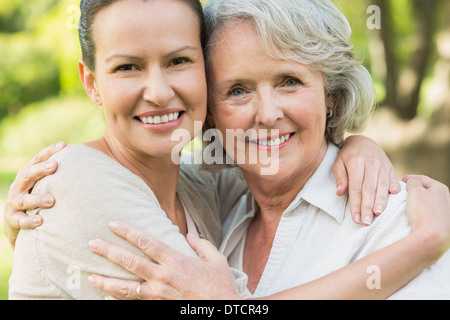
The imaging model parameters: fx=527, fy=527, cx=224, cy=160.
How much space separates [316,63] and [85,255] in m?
1.24

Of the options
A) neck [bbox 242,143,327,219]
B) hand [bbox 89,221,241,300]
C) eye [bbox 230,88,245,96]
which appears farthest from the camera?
neck [bbox 242,143,327,219]

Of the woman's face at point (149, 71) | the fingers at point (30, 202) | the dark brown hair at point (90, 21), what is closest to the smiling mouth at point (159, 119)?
the woman's face at point (149, 71)

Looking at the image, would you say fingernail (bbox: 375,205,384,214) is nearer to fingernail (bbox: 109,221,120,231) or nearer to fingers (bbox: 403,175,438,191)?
fingers (bbox: 403,175,438,191)

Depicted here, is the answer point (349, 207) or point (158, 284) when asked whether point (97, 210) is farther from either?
point (349, 207)

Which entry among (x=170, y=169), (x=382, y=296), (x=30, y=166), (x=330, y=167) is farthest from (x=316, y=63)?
(x=30, y=166)

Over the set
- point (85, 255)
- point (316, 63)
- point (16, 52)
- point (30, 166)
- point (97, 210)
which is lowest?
point (85, 255)

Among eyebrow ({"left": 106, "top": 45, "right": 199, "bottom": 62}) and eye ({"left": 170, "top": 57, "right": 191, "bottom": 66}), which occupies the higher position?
eyebrow ({"left": 106, "top": 45, "right": 199, "bottom": 62})

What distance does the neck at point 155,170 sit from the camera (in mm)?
2350

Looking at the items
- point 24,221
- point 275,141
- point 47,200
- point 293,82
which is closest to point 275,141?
point 275,141

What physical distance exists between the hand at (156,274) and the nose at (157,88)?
524 mm

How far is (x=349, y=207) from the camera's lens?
7.22 ft

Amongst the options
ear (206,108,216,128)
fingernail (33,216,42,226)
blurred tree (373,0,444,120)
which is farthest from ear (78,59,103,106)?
blurred tree (373,0,444,120)

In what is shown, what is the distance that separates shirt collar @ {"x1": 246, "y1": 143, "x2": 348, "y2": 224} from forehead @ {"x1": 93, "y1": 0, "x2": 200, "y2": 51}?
83 centimetres

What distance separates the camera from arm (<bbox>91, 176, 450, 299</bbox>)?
73.0 inches
